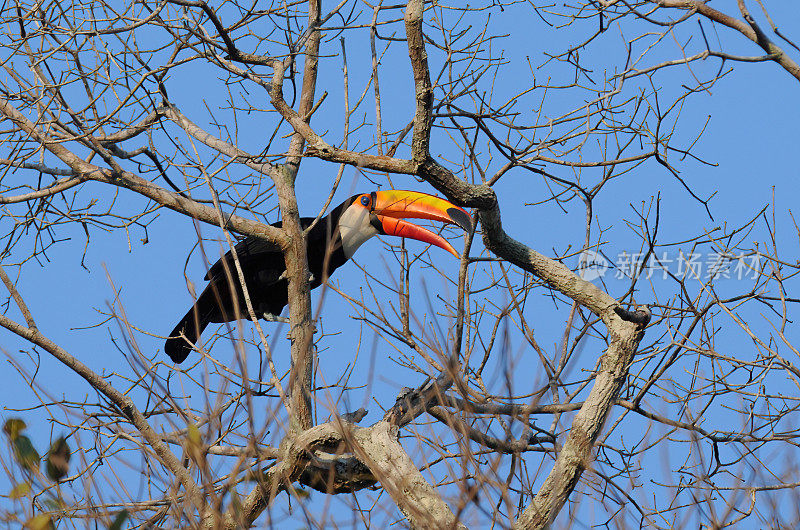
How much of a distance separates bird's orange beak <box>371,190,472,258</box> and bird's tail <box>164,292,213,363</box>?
5.18 feet

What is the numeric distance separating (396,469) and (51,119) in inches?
111

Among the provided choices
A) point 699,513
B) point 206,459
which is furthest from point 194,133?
point 699,513

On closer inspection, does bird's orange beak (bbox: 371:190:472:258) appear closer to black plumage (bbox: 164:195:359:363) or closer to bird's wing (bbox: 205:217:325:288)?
black plumage (bbox: 164:195:359:363)

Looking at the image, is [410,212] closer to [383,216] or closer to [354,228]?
[383,216]

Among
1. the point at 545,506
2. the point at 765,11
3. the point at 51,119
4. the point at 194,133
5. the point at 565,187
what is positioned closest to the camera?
the point at 545,506

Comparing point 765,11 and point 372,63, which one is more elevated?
point 372,63

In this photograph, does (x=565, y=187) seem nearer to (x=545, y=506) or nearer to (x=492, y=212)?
(x=492, y=212)

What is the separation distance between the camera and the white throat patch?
22.9ft

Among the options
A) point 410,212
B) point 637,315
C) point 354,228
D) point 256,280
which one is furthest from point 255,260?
point 637,315

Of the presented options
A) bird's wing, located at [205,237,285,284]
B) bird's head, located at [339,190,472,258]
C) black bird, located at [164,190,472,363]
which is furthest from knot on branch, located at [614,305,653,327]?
bird's wing, located at [205,237,285,284]

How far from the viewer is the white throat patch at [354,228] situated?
22.9ft

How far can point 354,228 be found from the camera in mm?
7012

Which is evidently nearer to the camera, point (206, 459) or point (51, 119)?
point (206, 459)

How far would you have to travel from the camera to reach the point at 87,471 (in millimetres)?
3469
